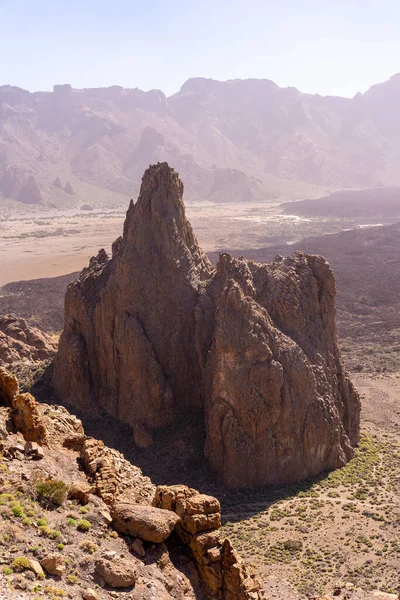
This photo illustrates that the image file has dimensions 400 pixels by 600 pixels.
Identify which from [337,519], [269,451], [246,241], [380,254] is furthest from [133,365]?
[246,241]

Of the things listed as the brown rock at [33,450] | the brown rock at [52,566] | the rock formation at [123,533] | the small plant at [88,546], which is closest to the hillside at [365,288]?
the rock formation at [123,533]

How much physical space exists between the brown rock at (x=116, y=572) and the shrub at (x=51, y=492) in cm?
245

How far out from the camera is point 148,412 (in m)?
38.5

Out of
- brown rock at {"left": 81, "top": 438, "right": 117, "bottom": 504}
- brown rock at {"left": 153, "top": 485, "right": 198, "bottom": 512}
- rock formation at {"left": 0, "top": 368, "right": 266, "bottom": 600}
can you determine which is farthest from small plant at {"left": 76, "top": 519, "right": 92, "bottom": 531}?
brown rock at {"left": 153, "top": 485, "right": 198, "bottom": 512}

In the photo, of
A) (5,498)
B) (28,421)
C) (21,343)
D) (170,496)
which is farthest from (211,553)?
(21,343)

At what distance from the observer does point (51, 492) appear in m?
15.7

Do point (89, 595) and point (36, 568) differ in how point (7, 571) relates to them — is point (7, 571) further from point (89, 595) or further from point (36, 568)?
point (89, 595)

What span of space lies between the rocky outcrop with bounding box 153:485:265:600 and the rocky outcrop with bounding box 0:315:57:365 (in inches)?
1382

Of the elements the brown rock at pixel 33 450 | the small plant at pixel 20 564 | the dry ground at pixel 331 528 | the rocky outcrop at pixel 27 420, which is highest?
the rocky outcrop at pixel 27 420

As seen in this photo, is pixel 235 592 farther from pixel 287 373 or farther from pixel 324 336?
pixel 324 336

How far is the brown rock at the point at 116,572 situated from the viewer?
44.4 ft

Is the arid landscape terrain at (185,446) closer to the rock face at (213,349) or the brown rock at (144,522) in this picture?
the rock face at (213,349)

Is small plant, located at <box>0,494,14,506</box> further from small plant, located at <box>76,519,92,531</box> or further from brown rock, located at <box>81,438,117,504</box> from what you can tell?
brown rock, located at <box>81,438,117,504</box>

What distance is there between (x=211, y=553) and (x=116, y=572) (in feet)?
10.3
